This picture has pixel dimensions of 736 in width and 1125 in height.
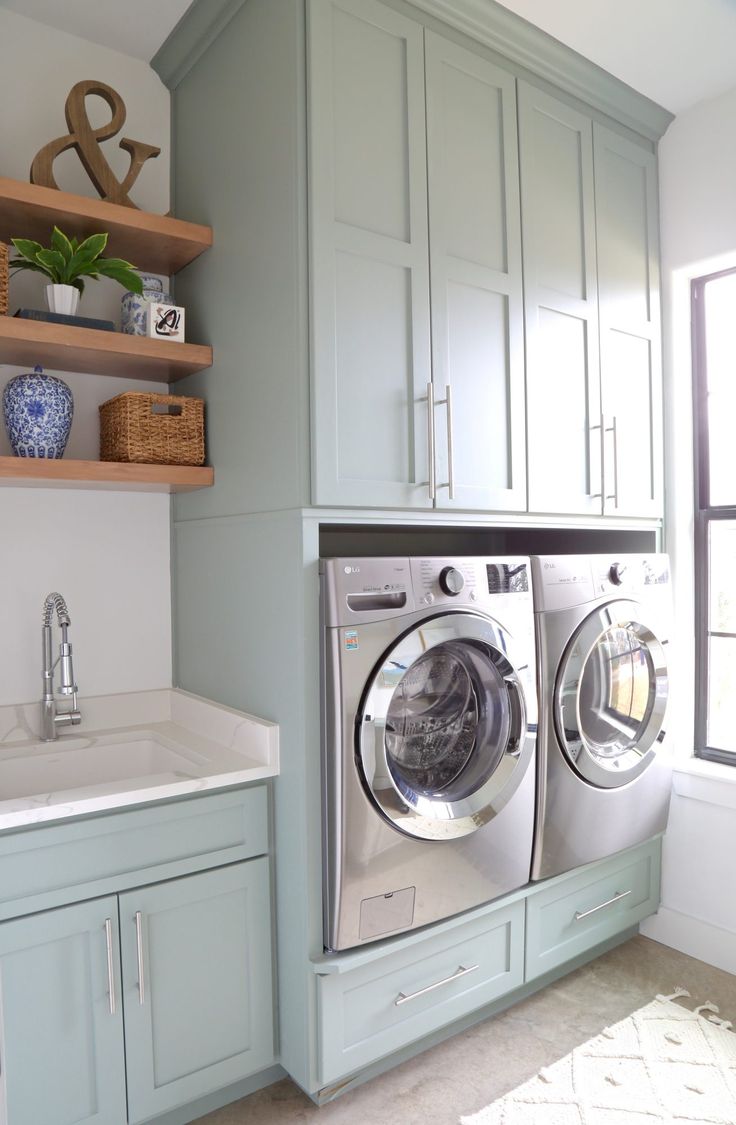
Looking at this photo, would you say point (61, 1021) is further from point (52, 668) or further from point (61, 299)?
point (61, 299)

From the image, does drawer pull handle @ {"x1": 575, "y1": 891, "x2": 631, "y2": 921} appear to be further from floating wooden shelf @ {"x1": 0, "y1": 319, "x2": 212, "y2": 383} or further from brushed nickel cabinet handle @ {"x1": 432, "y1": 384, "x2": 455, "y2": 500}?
floating wooden shelf @ {"x1": 0, "y1": 319, "x2": 212, "y2": 383}

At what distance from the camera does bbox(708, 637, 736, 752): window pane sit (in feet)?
8.38

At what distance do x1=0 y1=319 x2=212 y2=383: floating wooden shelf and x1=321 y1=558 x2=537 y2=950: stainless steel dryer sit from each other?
798mm

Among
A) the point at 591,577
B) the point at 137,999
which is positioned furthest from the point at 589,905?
the point at 137,999

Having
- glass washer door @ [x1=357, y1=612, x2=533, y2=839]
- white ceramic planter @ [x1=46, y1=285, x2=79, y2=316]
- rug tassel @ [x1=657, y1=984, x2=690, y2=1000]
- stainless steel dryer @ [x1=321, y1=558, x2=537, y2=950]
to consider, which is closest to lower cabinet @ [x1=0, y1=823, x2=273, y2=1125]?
stainless steel dryer @ [x1=321, y1=558, x2=537, y2=950]

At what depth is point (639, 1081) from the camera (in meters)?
1.91

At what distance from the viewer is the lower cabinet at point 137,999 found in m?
1.54

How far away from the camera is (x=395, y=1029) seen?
187 centimetres

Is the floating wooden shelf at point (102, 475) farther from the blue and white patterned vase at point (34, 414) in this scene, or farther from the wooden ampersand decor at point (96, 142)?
the wooden ampersand decor at point (96, 142)

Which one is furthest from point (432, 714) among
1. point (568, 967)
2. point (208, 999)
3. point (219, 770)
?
point (568, 967)

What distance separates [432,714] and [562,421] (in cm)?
98

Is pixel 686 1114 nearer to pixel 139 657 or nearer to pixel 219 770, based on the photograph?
pixel 219 770

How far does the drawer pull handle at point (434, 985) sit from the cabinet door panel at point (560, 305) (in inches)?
49.7

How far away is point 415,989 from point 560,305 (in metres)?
1.94
